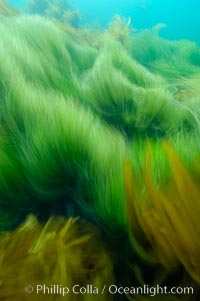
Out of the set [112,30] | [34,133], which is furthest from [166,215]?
[112,30]

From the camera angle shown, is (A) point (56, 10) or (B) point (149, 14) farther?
(A) point (56, 10)

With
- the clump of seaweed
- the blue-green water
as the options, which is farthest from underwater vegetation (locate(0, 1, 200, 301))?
the clump of seaweed

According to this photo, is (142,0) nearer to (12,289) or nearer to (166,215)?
(166,215)

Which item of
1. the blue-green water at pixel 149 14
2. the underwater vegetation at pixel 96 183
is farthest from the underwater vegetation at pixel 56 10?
the underwater vegetation at pixel 96 183

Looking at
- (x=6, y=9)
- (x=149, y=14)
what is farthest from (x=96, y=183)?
(x=6, y=9)

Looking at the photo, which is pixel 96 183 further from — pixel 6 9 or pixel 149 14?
pixel 6 9

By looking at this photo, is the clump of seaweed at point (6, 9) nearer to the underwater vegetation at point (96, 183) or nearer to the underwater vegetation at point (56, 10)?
the underwater vegetation at point (56, 10)
